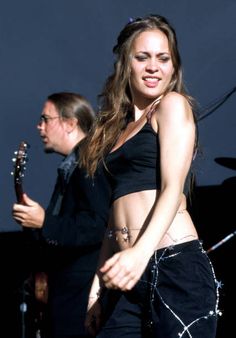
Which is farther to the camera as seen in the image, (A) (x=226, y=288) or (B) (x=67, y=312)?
(A) (x=226, y=288)

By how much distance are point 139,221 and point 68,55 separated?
8.77 feet

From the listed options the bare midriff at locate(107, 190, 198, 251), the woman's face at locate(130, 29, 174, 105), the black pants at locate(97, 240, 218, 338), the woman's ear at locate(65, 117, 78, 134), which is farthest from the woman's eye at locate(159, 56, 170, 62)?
the woman's ear at locate(65, 117, 78, 134)

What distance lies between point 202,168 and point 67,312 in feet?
4.73

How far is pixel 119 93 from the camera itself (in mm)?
3303

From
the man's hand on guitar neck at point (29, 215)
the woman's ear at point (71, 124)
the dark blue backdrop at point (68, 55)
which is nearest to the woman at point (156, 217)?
the man's hand on guitar neck at point (29, 215)

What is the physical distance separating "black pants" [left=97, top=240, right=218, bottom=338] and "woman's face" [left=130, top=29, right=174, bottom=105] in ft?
1.65

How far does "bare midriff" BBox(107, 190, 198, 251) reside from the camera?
291 centimetres

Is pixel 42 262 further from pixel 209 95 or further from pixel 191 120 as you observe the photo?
pixel 191 120

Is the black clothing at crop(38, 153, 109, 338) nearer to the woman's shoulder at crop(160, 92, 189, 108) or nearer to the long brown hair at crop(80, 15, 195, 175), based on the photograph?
A: the long brown hair at crop(80, 15, 195, 175)

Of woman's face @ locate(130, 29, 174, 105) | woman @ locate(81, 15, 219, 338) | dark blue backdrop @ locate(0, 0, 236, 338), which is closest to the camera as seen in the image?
woman @ locate(81, 15, 219, 338)

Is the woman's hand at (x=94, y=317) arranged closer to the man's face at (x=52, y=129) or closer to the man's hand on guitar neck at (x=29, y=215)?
the man's hand on guitar neck at (x=29, y=215)

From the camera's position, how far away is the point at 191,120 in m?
2.92

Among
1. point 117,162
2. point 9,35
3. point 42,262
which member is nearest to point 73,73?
point 9,35

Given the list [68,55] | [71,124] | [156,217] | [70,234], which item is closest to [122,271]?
[156,217]
